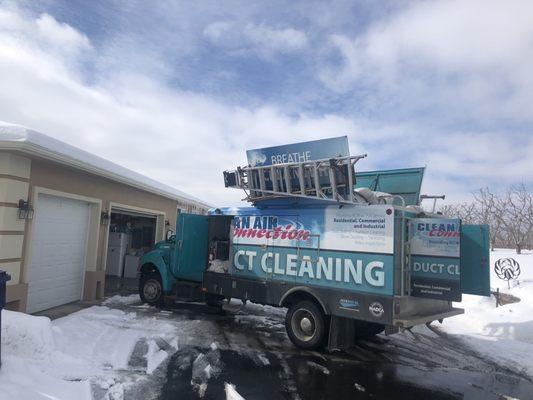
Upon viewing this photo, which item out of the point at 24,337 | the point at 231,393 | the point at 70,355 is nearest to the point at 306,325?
the point at 231,393

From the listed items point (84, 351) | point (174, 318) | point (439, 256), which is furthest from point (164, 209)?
point (439, 256)

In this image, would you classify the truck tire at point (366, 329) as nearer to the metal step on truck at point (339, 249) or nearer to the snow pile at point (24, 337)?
the metal step on truck at point (339, 249)

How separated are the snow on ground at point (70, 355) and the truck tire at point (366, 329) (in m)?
3.44

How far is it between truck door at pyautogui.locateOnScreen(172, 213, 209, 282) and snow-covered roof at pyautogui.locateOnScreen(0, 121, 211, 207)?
2.28m

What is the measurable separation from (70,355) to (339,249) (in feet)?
14.7

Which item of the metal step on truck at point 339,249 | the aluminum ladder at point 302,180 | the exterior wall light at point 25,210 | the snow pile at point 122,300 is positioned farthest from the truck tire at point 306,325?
the exterior wall light at point 25,210

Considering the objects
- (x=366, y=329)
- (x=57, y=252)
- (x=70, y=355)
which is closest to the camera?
(x=70, y=355)

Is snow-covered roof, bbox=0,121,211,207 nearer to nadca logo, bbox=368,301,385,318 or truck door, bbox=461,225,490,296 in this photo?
nadca logo, bbox=368,301,385,318

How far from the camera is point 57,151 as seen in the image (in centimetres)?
827

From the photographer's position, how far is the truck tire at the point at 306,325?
289 inches

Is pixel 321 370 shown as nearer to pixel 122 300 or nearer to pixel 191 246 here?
pixel 191 246

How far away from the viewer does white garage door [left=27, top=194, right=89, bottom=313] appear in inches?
356

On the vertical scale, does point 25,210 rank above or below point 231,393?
above

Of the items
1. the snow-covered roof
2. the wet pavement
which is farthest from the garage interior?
the wet pavement
